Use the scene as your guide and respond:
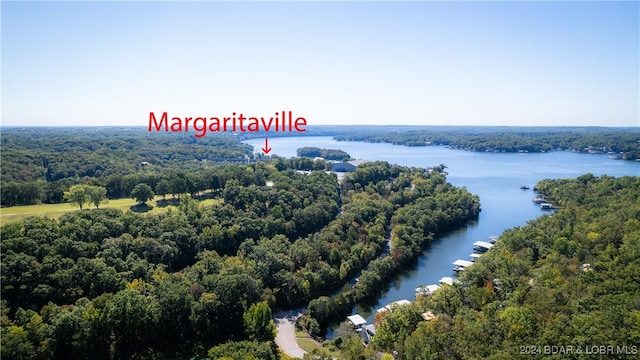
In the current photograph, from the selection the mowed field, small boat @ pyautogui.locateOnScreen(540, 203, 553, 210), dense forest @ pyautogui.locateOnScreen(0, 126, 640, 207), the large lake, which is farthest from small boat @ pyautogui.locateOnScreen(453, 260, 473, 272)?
small boat @ pyautogui.locateOnScreen(540, 203, 553, 210)

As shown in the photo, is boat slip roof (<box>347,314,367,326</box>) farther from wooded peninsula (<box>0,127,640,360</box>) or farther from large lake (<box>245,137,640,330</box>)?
large lake (<box>245,137,640,330</box>)

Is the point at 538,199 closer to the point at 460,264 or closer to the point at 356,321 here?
the point at 460,264

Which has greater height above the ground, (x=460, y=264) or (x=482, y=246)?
(x=482, y=246)

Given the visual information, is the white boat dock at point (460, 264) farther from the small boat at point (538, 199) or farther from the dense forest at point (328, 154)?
the dense forest at point (328, 154)

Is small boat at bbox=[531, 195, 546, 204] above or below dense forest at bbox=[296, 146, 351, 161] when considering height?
below

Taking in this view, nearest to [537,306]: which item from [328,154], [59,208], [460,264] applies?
[460,264]
